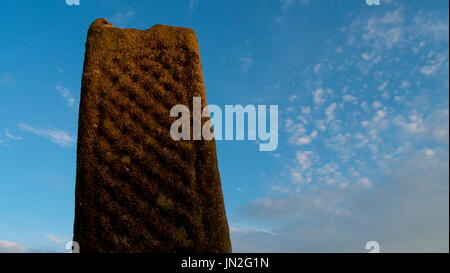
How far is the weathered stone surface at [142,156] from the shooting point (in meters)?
4.42

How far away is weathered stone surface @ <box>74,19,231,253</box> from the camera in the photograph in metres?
4.42

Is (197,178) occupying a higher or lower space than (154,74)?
lower

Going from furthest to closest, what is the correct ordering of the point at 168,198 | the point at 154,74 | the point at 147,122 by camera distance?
the point at 154,74 < the point at 147,122 < the point at 168,198

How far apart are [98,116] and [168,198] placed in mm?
1606

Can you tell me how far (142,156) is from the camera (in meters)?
4.78

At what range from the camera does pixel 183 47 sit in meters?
5.45

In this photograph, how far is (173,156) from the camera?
4.76 meters

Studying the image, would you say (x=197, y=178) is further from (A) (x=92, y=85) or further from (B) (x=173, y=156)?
(A) (x=92, y=85)
